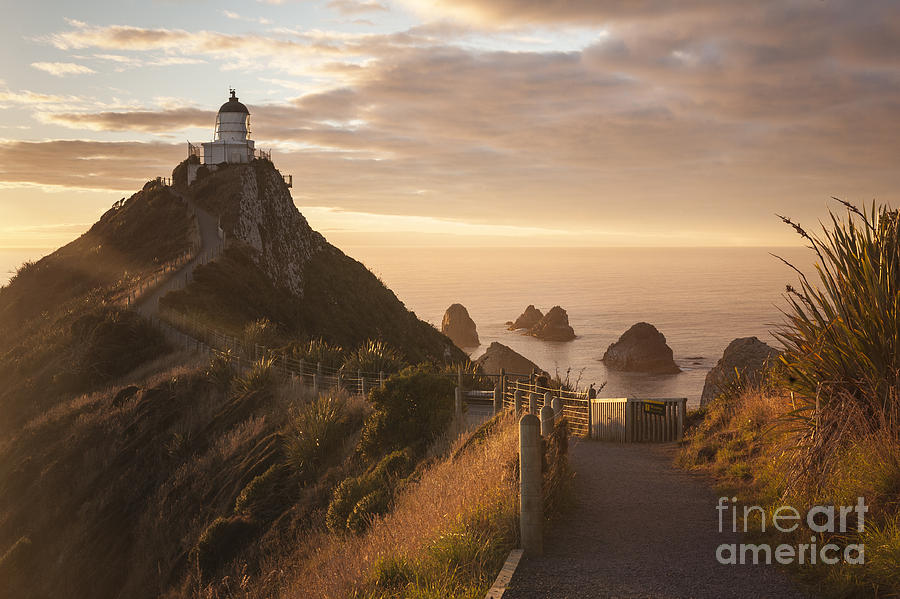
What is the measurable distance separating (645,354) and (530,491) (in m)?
108

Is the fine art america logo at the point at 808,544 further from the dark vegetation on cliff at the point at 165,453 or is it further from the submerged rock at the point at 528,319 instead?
the submerged rock at the point at 528,319

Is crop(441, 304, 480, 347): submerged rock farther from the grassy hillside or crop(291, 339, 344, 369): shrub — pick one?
crop(291, 339, 344, 369): shrub

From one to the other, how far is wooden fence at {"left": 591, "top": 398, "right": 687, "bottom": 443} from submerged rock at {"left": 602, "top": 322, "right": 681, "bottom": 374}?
9800 centimetres

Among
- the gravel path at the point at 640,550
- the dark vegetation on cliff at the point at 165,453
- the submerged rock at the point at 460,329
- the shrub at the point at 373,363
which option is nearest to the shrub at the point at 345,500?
the dark vegetation on cliff at the point at 165,453

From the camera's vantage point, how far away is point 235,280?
42281 millimetres

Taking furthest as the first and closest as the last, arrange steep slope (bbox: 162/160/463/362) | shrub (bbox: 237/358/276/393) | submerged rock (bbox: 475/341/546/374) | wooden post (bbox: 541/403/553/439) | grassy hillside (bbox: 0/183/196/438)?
submerged rock (bbox: 475/341/546/374)
steep slope (bbox: 162/160/463/362)
grassy hillside (bbox: 0/183/196/438)
shrub (bbox: 237/358/276/393)
wooden post (bbox: 541/403/553/439)

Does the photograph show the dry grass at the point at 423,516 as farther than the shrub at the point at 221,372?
No

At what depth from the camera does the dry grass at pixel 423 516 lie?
790 centimetres

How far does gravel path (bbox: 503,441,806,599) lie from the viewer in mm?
6723

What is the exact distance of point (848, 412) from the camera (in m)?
8.30

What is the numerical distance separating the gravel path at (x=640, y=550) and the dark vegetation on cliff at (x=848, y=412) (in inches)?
23.1

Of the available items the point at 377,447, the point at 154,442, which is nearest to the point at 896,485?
the point at 377,447

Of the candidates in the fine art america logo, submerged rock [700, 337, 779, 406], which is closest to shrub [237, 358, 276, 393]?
submerged rock [700, 337, 779, 406]

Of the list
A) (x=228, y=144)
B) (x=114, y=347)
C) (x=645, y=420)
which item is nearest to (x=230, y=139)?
(x=228, y=144)
